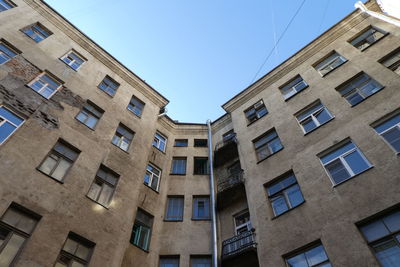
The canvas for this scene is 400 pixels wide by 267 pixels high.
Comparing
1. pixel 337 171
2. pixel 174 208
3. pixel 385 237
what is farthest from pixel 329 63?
pixel 174 208

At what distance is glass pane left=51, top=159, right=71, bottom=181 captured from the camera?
10883mm

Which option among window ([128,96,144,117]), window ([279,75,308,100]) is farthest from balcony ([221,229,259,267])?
window ([128,96,144,117])

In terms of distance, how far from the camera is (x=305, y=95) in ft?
48.5

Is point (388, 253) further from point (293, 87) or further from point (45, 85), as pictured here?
point (45, 85)

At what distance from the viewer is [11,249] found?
27.5 ft

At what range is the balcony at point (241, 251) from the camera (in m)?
11.4

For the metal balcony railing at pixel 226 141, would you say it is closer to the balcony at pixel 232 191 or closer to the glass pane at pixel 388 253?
the balcony at pixel 232 191

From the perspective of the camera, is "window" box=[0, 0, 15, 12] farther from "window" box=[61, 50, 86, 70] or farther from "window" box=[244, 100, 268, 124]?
"window" box=[244, 100, 268, 124]

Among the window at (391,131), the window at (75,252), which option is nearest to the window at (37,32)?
the window at (75,252)

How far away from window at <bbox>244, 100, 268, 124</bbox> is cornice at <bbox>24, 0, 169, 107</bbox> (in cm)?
564

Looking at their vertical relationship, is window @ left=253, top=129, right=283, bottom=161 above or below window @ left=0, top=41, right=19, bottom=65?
below

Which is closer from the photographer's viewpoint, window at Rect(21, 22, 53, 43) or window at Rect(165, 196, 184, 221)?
window at Rect(165, 196, 184, 221)

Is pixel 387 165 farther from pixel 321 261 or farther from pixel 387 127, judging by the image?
pixel 321 261

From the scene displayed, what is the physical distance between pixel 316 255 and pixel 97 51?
16.0 m
